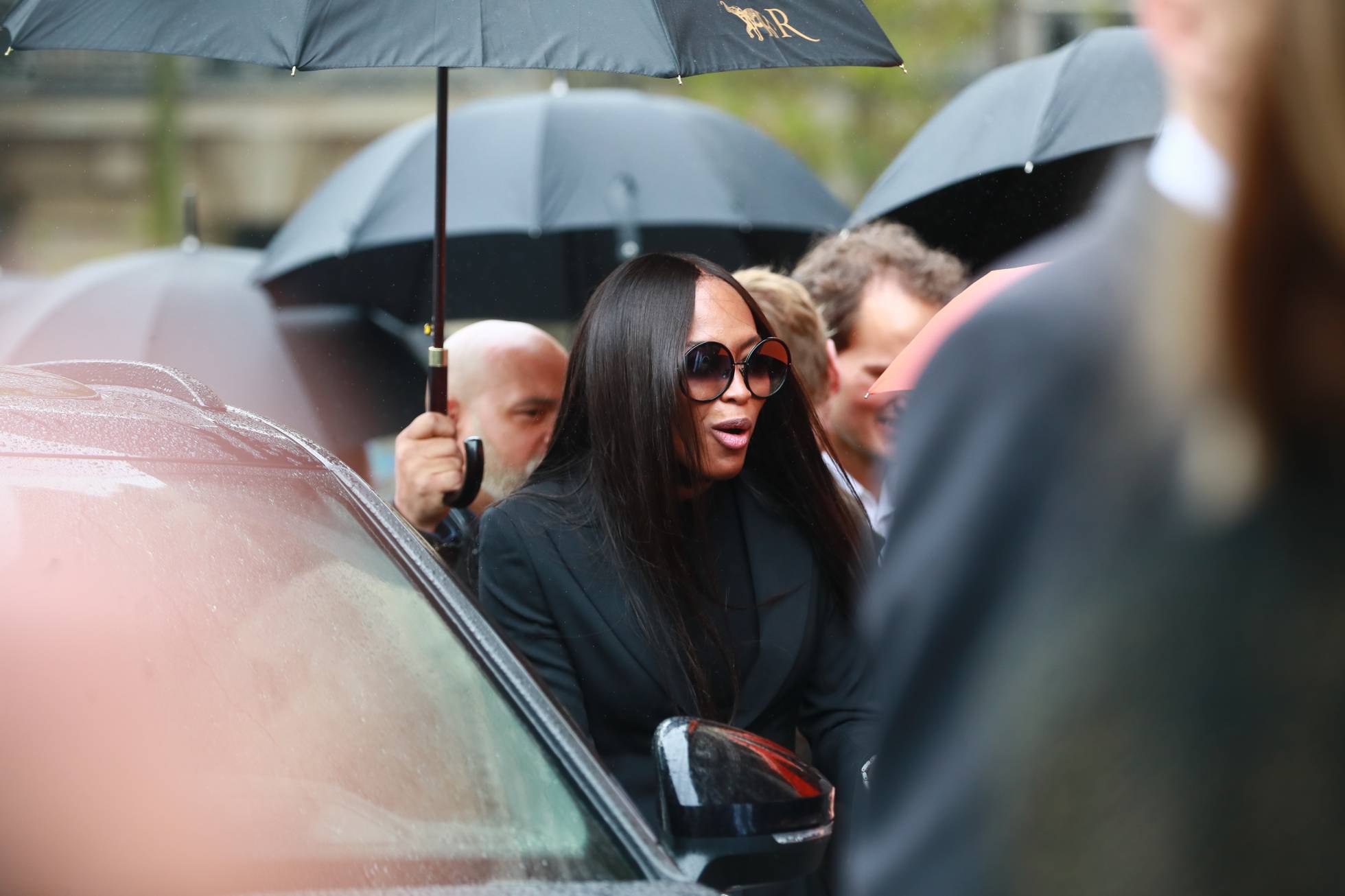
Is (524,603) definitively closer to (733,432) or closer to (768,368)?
(733,432)

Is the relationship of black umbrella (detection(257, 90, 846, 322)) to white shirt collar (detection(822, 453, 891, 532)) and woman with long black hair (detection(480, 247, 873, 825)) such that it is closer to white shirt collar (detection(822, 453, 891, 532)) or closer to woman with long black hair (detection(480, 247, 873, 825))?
white shirt collar (detection(822, 453, 891, 532))

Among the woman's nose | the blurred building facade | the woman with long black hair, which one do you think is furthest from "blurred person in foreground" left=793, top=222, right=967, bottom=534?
the blurred building facade

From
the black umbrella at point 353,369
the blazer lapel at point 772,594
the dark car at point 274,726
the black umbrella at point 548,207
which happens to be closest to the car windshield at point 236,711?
the dark car at point 274,726

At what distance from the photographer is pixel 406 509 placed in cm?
377

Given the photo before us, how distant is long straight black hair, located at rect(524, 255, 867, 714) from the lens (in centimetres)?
291

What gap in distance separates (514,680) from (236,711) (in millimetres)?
365

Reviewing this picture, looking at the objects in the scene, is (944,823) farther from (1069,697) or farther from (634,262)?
(634,262)

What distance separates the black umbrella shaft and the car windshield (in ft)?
5.29

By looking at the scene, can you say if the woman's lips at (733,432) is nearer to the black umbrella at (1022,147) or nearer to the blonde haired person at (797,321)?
the blonde haired person at (797,321)

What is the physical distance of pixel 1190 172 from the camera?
1045 millimetres

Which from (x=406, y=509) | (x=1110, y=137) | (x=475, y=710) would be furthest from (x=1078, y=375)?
(x=1110, y=137)

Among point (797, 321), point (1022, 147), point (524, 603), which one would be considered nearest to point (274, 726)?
point (524, 603)

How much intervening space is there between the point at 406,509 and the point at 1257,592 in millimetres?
2895

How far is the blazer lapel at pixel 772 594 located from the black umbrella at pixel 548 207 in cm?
330
